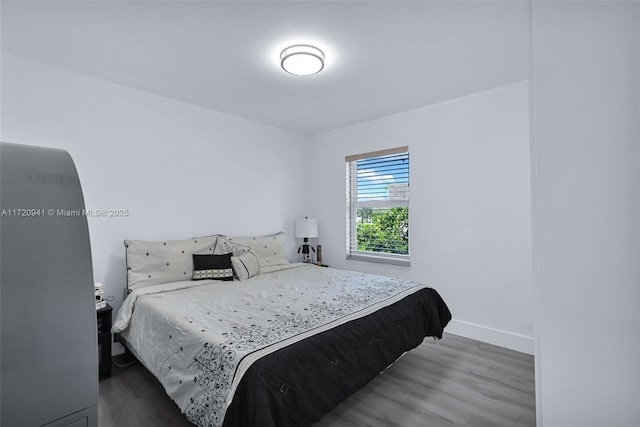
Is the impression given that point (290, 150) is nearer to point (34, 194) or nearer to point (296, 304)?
point (296, 304)

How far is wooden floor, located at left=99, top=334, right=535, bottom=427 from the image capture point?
189 cm

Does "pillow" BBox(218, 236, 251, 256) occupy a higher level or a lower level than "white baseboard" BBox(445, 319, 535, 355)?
higher

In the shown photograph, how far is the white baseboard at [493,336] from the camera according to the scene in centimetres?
284

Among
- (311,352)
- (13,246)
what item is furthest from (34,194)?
(311,352)

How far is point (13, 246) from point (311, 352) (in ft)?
4.64

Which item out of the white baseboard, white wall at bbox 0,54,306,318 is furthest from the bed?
the white baseboard

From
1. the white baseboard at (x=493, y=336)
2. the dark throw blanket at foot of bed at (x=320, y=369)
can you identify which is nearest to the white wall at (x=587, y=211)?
the dark throw blanket at foot of bed at (x=320, y=369)

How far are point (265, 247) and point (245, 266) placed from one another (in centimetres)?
58

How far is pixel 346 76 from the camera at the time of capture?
2697 millimetres

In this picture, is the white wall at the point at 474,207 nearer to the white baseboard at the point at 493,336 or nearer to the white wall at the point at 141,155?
the white baseboard at the point at 493,336

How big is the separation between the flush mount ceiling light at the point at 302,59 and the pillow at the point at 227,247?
1.94 metres

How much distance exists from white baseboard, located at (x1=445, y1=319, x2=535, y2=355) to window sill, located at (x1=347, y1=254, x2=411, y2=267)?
84 cm

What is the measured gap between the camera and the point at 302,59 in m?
2.24

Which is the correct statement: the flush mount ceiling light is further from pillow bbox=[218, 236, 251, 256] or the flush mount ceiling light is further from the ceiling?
pillow bbox=[218, 236, 251, 256]
